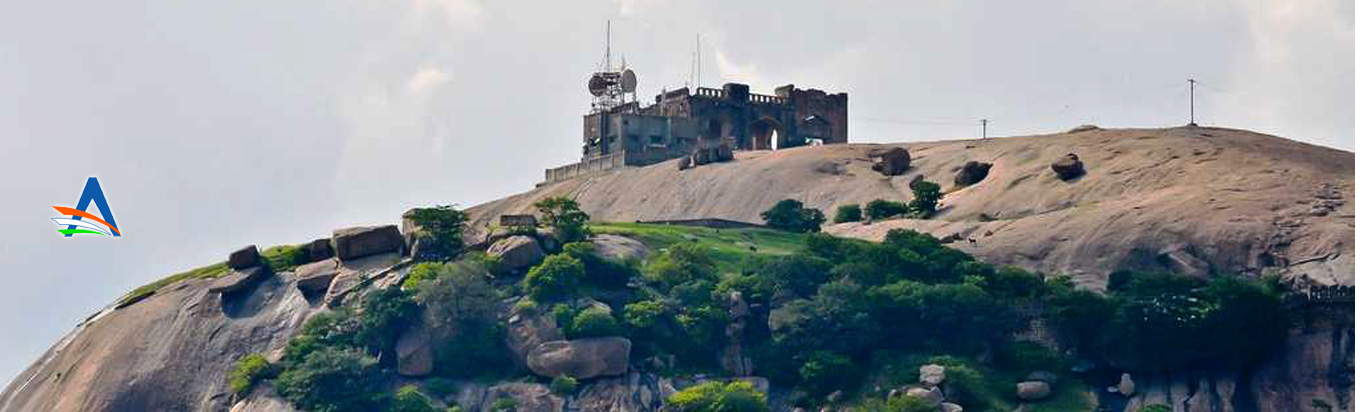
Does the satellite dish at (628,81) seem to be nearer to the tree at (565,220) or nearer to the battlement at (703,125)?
the battlement at (703,125)

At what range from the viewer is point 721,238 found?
14625cm

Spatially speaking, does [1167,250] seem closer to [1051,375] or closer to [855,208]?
[1051,375]

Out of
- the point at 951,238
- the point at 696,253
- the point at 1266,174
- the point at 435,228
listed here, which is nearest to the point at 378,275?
the point at 435,228

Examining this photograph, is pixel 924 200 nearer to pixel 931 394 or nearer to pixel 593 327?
pixel 593 327

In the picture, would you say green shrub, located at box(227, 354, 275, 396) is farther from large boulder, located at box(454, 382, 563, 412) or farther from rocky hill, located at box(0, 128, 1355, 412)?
large boulder, located at box(454, 382, 563, 412)

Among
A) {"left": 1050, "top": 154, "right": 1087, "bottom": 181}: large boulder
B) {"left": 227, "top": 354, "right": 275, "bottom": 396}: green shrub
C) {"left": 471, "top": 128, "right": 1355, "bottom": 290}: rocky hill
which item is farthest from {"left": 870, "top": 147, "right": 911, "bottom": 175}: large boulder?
{"left": 227, "top": 354, "right": 275, "bottom": 396}: green shrub

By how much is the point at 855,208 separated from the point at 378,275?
26.0 m

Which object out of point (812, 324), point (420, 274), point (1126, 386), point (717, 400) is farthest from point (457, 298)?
point (1126, 386)

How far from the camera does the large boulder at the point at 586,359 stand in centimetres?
12838

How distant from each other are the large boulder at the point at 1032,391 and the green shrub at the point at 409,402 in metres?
21.5

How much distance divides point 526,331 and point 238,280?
46.1 ft

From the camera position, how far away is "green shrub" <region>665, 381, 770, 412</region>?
124 meters

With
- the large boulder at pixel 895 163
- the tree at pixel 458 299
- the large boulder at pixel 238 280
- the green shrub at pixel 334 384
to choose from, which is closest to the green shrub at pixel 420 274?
the tree at pixel 458 299

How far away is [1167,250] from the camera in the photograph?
445 feet
